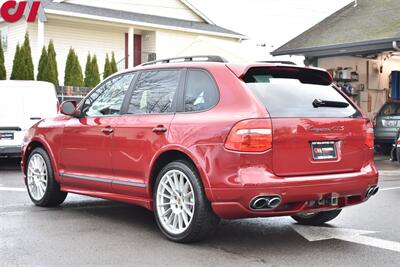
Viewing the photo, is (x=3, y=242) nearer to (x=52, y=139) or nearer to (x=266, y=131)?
(x=52, y=139)

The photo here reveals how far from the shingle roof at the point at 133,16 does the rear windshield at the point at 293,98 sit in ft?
66.4

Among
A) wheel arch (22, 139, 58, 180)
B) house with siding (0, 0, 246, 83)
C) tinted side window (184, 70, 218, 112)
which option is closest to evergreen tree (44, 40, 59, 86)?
house with siding (0, 0, 246, 83)

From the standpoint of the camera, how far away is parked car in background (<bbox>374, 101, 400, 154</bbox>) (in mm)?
17219

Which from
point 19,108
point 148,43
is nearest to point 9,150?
point 19,108

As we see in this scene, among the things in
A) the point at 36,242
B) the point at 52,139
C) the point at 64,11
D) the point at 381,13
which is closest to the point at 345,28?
the point at 381,13

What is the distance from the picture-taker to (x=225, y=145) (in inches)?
213

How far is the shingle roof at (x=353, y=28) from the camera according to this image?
18641mm

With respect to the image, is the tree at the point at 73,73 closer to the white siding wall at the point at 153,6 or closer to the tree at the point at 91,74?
the tree at the point at 91,74

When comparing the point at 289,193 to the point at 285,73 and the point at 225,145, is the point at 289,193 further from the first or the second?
the point at 285,73

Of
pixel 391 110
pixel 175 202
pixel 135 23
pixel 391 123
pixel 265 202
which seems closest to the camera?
pixel 265 202

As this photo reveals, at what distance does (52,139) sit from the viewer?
7641 mm

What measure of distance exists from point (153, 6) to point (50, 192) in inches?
924

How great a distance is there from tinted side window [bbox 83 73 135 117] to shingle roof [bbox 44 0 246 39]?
1845cm

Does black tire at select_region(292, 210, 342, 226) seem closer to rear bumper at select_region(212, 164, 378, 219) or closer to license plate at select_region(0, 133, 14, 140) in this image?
rear bumper at select_region(212, 164, 378, 219)
